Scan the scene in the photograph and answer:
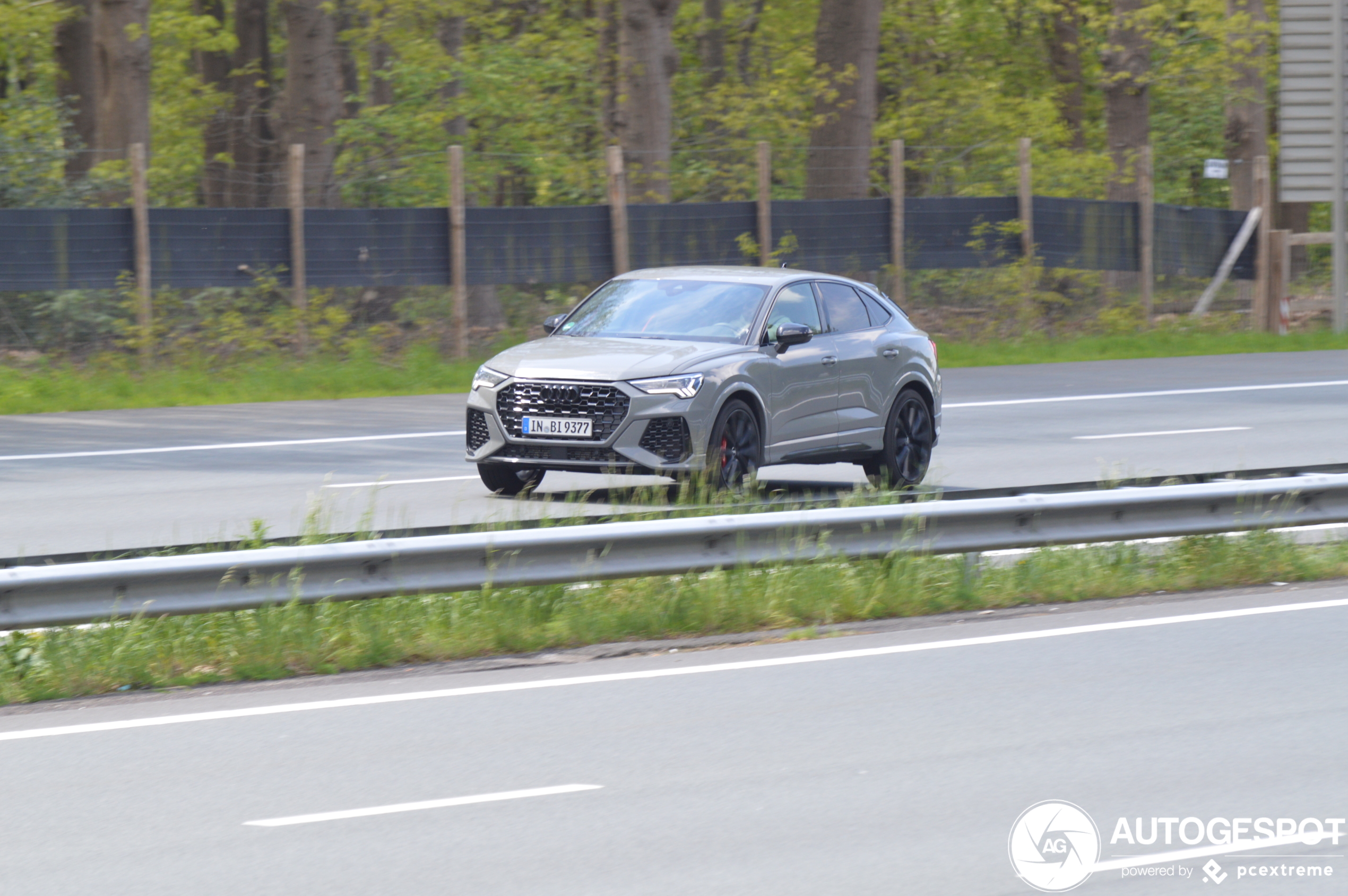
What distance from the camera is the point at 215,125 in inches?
1523

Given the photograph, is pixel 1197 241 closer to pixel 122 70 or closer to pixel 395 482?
pixel 122 70

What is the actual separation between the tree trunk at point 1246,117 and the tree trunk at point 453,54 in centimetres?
1470

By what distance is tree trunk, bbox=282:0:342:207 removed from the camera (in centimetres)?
2908

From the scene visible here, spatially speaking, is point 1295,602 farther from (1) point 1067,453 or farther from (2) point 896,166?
(2) point 896,166

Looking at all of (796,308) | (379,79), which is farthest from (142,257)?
(379,79)

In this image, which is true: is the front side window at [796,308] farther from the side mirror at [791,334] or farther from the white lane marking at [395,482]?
the white lane marking at [395,482]

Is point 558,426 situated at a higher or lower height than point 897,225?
lower

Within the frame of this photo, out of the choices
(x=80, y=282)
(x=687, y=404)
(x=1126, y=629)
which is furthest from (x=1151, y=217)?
(x=1126, y=629)

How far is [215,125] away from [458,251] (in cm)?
1706

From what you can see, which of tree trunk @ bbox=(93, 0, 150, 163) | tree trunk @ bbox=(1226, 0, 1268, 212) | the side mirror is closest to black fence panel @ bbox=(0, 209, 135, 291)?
tree trunk @ bbox=(93, 0, 150, 163)

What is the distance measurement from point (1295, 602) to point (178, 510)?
721 cm

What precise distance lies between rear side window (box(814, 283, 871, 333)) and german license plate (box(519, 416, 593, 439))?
8.19 ft

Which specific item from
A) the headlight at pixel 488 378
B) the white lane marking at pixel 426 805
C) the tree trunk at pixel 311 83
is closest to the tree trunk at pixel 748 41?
the tree trunk at pixel 311 83

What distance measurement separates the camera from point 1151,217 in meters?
29.3
